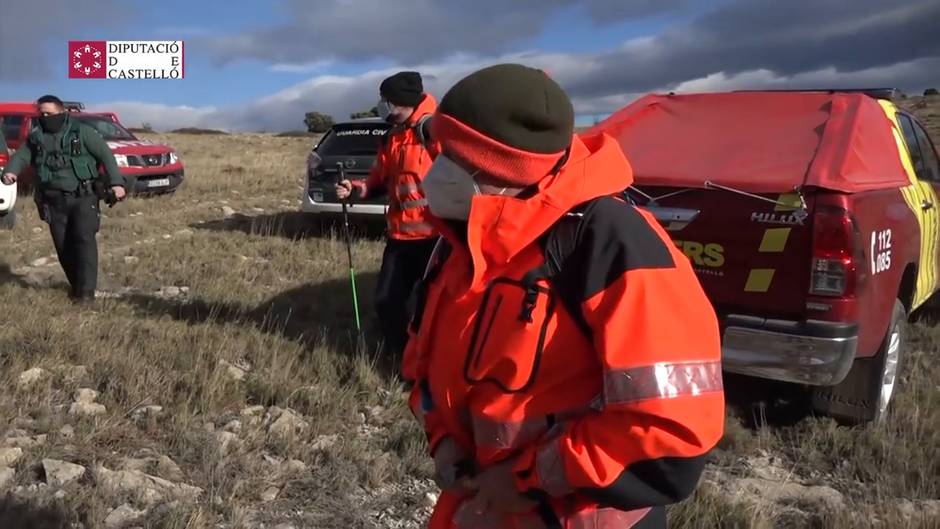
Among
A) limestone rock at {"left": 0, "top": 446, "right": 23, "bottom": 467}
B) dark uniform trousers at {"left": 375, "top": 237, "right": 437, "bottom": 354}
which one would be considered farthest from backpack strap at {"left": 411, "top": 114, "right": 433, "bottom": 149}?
limestone rock at {"left": 0, "top": 446, "right": 23, "bottom": 467}

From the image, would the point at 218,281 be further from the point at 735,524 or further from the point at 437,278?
the point at 437,278

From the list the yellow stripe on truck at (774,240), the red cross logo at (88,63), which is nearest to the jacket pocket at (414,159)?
the yellow stripe on truck at (774,240)

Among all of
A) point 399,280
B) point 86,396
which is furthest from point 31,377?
point 399,280

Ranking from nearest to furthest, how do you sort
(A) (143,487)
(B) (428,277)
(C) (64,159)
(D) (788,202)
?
(B) (428,277) < (A) (143,487) < (D) (788,202) < (C) (64,159)

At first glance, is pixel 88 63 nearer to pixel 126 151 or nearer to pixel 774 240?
pixel 126 151

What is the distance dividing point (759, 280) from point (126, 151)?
41.3 feet

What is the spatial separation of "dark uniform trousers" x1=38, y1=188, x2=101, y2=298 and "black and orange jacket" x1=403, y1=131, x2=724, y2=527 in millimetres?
5960

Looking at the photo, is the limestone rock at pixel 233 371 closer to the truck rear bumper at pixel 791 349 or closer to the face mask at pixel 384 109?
the face mask at pixel 384 109

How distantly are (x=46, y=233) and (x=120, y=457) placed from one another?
7819mm

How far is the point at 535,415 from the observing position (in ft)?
4.94

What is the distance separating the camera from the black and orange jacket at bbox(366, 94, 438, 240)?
4793mm

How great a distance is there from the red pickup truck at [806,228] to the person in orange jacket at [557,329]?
2.50 m

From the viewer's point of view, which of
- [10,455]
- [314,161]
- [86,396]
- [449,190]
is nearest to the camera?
[449,190]

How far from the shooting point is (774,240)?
12.9 ft
